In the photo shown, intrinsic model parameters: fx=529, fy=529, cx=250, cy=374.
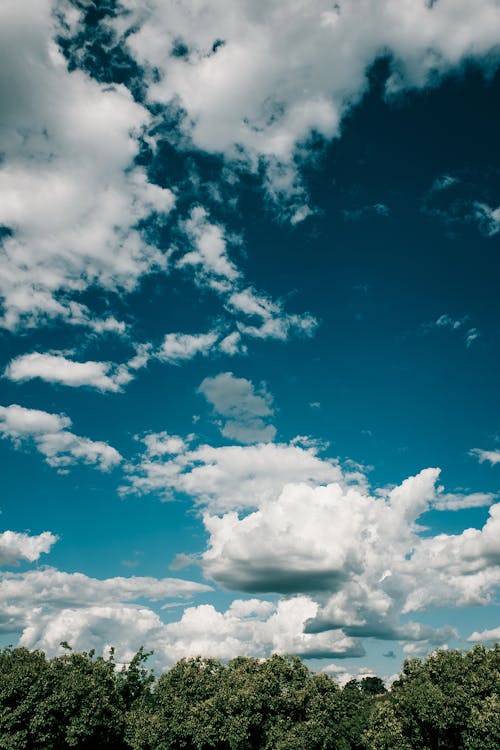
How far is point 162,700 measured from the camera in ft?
172

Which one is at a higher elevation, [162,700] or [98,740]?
[162,700]

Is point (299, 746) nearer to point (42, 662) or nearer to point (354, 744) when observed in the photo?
point (354, 744)

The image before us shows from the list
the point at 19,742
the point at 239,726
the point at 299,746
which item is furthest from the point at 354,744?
the point at 19,742

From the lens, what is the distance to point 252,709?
4641cm

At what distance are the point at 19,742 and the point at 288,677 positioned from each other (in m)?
24.0

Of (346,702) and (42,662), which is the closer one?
(346,702)

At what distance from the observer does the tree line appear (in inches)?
1571

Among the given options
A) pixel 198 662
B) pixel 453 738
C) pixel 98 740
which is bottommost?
pixel 98 740

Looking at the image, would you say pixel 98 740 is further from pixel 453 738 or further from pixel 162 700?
pixel 453 738

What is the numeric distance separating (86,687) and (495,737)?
35655mm

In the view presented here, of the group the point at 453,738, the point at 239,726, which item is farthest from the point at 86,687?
the point at 453,738

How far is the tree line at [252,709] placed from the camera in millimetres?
39906

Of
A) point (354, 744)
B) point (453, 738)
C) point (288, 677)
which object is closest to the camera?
point (453, 738)

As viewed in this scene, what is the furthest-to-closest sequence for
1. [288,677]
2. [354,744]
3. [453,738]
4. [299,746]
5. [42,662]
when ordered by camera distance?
[42,662] < [288,677] < [354,744] < [299,746] < [453,738]
